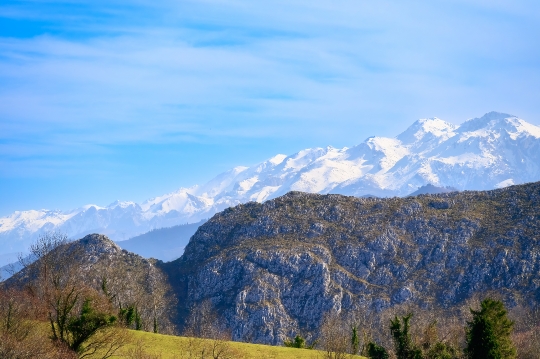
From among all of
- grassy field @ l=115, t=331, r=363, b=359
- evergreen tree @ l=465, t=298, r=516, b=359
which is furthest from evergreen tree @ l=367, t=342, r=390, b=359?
evergreen tree @ l=465, t=298, r=516, b=359

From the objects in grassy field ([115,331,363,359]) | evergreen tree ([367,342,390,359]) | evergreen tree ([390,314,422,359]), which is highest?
grassy field ([115,331,363,359])

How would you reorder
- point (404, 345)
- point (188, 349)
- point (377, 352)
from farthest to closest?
point (377, 352), point (404, 345), point (188, 349)

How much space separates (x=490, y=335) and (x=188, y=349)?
47.6 m

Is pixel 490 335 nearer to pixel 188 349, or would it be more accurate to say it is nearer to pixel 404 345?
pixel 404 345

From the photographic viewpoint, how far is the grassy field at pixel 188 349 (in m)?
82.2

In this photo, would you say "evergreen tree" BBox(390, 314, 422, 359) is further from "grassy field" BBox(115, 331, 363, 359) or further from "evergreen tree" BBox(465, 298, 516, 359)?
"grassy field" BBox(115, 331, 363, 359)

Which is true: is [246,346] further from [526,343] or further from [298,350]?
[526,343]

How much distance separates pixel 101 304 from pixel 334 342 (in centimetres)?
3535

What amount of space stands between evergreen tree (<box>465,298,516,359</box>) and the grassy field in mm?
24504

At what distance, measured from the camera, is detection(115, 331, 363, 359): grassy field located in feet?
270

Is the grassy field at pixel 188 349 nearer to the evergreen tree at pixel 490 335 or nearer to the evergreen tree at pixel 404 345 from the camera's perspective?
the evergreen tree at pixel 404 345

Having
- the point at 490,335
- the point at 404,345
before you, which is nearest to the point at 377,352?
the point at 404,345

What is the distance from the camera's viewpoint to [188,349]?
83938mm

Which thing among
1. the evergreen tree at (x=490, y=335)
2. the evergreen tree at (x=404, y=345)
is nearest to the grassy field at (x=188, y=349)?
the evergreen tree at (x=404, y=345)
